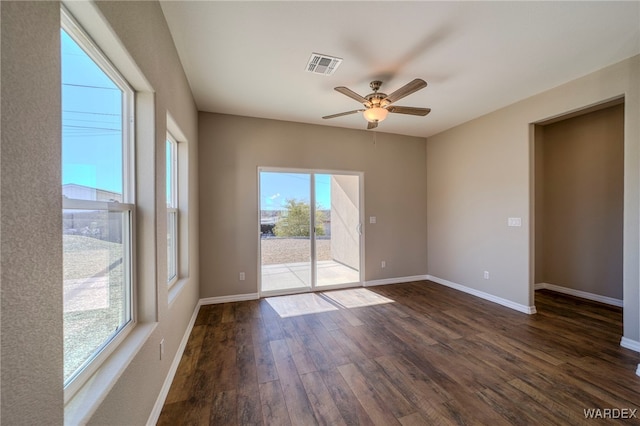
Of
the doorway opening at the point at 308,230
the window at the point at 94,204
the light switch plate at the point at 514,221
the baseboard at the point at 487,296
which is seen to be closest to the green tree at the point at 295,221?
the doorway opening at the point at 308,230

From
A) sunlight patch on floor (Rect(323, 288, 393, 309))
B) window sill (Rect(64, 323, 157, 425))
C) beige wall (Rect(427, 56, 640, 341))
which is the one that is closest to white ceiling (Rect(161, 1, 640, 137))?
beige wall (Rect(427, 56, 640, 341))

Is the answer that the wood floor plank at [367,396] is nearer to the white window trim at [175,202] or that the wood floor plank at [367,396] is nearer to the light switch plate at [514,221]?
the white window trim at [175,202]

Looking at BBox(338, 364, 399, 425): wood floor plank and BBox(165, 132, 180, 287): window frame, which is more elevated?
BBox(165, 132, 180, 287): window frame

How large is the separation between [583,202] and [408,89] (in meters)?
3.70

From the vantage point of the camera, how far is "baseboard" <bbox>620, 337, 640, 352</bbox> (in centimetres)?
243

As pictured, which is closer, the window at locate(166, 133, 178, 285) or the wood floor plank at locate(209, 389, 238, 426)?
the wood floor plank at locate(209, 389, 238, 426)

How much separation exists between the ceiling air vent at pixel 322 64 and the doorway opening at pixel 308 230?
1795mm

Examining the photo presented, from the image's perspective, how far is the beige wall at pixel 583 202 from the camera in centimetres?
358

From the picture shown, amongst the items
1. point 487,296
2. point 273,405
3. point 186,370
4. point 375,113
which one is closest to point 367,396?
point 273,405

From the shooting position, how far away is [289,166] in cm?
419

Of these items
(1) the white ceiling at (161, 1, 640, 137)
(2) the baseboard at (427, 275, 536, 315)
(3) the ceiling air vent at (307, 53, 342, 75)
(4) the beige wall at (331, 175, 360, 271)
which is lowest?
(2) the baseboard at (427, 275, 536, 315)

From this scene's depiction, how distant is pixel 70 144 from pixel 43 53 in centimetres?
41

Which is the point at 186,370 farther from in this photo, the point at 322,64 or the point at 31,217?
the point at 322,64

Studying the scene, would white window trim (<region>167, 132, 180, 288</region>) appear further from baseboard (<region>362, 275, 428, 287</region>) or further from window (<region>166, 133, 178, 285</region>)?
baseboard (<region>362, 275, 428, 287</region>)
